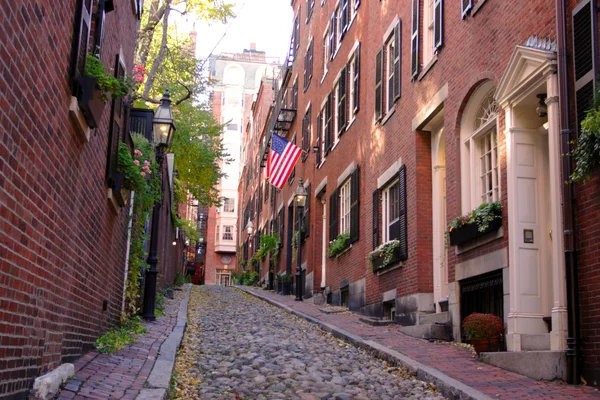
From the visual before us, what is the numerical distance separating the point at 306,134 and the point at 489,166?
1636cm

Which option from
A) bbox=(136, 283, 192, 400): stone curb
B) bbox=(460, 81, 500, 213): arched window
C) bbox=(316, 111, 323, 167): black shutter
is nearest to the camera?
bbox=(136, 283, 192, 400): stone curb

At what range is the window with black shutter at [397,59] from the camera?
49.3 feet

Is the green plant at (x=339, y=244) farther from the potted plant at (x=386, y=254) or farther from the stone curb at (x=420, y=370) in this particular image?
the stone curb at (x=420, y=370)

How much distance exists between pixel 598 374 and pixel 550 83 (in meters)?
3.25

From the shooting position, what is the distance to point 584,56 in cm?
792

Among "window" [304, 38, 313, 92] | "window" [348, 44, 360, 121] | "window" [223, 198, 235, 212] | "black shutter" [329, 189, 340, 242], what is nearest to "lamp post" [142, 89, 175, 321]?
"window" [348, 44, 360, 121]

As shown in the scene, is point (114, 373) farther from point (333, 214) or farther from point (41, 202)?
point (333, 214)

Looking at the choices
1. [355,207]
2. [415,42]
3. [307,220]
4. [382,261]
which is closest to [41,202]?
[415,42]

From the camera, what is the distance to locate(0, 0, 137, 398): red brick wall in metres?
4.48

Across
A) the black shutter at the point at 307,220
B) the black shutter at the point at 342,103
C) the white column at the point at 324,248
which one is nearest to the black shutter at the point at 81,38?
the black shutter at the point at 342,103

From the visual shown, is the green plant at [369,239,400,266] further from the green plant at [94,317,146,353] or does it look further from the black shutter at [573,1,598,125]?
the black shutter at [573,1,598,125]

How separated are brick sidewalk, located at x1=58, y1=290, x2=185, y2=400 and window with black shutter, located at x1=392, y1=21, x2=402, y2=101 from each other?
739 centimetres

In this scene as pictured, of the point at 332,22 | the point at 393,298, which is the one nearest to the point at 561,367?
the point at 393,298

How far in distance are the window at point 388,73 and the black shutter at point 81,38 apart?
29.3ft
